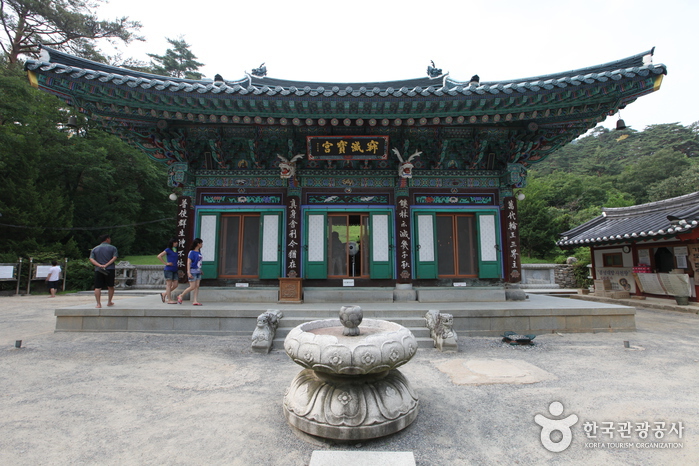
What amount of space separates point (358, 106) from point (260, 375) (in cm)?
574

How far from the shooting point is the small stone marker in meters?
2.11

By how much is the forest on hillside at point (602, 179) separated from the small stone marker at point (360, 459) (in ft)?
73.4

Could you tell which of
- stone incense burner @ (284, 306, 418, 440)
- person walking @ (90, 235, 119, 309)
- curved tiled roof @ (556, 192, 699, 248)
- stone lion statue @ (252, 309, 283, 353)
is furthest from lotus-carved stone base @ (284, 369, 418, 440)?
curved tiled roof @ (556, 192, 699, 248)

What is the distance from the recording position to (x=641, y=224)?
12906 mm

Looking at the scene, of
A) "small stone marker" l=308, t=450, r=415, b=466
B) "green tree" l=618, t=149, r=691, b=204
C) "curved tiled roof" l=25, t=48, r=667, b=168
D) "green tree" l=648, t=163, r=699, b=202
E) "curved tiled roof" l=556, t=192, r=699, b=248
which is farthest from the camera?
"green tree" l=618, t=149, r=691, b=204

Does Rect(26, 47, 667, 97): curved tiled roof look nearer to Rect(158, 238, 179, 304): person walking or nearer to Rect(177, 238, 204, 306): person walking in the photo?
Rect(177, 238, 204, 306): person walking

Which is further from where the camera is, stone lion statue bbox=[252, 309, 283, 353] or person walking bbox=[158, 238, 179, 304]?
person walking bbox=[158, 238, 179, 304]

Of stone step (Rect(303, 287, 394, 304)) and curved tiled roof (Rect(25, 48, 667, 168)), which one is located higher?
curved tiled roof (Rect(25, 48, 667, 168))

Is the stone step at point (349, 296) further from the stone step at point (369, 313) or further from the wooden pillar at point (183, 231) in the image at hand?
the wooden pillar at point (183, 231)

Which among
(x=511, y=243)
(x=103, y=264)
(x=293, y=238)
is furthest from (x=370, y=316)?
(x=103, y=264)

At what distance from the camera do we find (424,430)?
2.90 m

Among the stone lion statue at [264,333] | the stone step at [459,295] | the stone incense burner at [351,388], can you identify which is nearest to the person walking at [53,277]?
the stone lion statue at [264,333]

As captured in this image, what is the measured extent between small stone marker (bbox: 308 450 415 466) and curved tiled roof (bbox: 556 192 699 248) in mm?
12660

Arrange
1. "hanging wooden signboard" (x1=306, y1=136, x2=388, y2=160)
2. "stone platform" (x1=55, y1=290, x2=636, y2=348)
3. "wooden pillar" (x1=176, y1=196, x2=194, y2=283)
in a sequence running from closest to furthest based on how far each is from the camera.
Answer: "stone platform" (x1=55, y1=290, x2=636, y2=348), "hanging wooden signboard" (x1=306, y1=136, x2=388, y2=160), "wooden pillar" (x1=176, y1=196, x2=194, y2=283)
